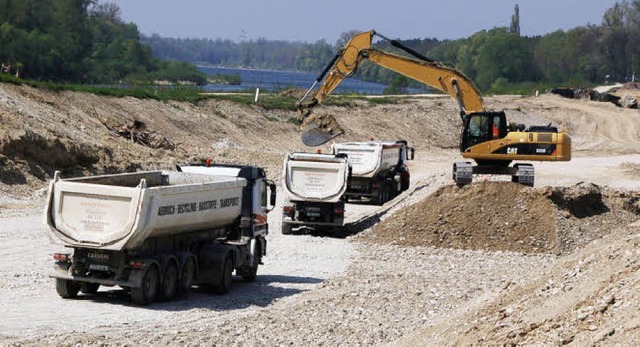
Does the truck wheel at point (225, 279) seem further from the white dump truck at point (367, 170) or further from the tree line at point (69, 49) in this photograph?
the tree line at point (69, 49)

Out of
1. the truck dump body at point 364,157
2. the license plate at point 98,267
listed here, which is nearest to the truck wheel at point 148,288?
the license plate at point 98,267

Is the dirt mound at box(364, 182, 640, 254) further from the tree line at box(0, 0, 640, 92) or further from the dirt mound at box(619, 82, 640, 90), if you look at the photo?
the dirt mound at box(619, 82, 640, 90)

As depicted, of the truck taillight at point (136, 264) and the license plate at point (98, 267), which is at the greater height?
the truck taillight at point (136, 264)

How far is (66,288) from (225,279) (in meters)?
3.01

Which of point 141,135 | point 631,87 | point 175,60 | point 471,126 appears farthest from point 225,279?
point 175,60

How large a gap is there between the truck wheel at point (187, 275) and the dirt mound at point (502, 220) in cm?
1048

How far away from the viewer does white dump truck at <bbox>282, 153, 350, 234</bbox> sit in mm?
32469

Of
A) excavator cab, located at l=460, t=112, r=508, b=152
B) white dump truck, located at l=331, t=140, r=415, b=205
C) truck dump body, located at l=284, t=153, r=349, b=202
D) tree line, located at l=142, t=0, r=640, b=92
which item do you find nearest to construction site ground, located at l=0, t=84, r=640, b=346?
white dump truck, located at l=331, t=140, r=415, b=205

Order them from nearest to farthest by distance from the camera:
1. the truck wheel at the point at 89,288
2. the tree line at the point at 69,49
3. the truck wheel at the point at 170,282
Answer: the truck wheel at the point at 170,282 < the truck wheel at the point at 89,288 < the tree line at the point at 69,49

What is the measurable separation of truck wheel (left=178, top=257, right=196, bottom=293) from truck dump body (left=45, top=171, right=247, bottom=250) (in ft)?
1.93

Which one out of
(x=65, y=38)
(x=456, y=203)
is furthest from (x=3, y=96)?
(x=65, y=38)

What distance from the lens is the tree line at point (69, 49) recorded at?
246 ft

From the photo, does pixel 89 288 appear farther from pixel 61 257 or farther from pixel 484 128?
pixel 484 128

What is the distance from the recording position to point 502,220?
1224 inches
